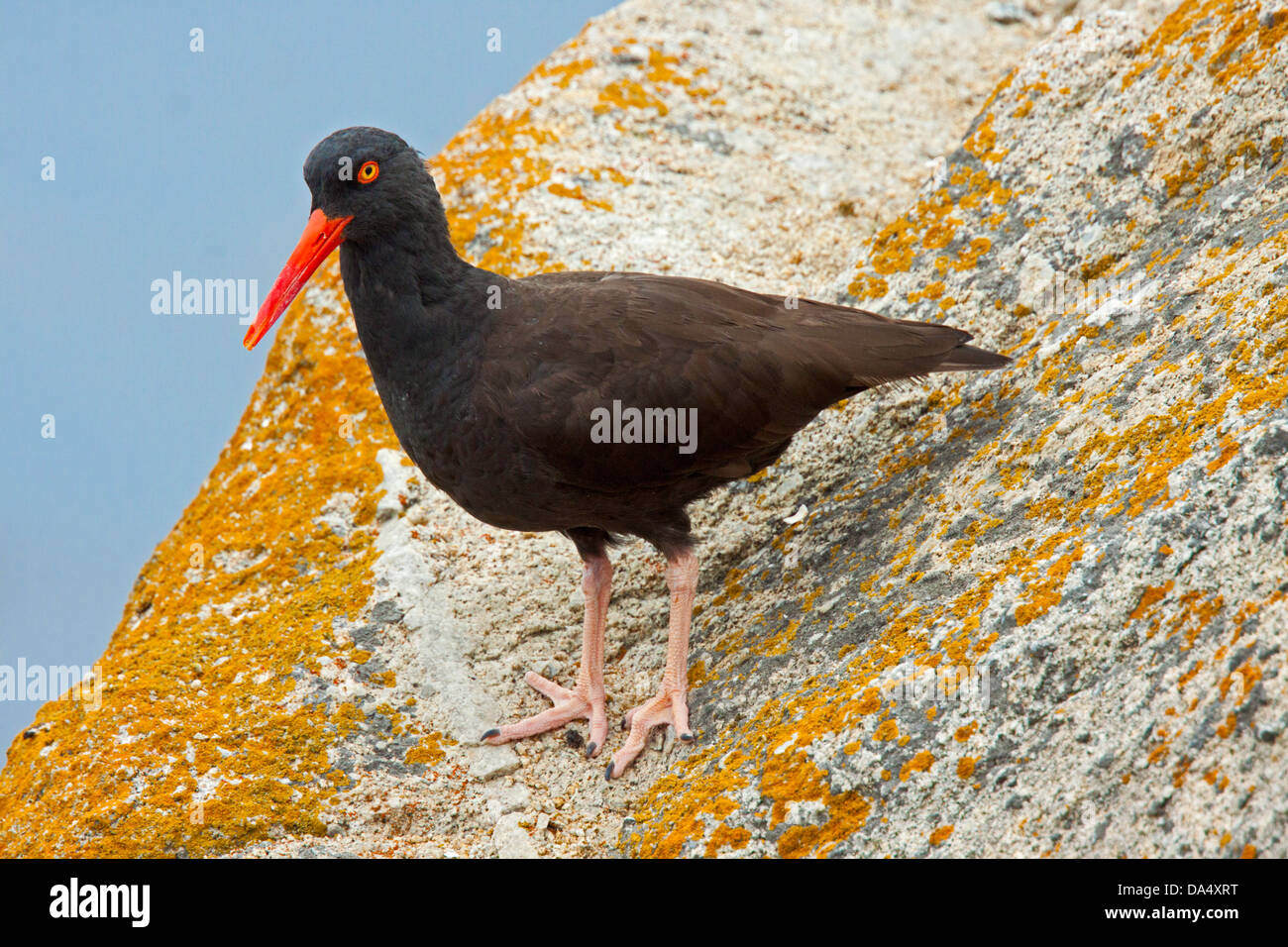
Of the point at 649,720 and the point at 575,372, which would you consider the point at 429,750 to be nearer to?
the point at 649,720

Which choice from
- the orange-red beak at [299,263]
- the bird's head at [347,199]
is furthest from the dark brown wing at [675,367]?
the orange-red beak at [299,263]

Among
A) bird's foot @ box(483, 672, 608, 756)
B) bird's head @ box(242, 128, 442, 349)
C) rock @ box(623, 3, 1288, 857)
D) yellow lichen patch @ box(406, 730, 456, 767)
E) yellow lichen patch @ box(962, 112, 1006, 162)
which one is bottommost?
yellow lichen patch @ box(406, 730, 456, 767)

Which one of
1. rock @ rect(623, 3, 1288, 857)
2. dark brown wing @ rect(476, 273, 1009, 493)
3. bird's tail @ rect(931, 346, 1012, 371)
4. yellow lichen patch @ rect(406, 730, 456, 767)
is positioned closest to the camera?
rock @ rect(623, 3, 1288, 857)

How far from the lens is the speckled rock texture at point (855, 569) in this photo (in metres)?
3.79

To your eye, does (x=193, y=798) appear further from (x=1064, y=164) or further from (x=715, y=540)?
(x=1064, y=164)

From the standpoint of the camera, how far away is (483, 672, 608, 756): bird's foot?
214 inches

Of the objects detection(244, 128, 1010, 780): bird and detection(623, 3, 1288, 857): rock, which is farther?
detection(244, 128, 1010, 780): bird

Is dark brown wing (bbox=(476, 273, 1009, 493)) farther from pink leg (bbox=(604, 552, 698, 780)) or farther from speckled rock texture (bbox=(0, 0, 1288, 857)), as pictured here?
speckled rock texture (bbox=(0, 0, 1288, 857))

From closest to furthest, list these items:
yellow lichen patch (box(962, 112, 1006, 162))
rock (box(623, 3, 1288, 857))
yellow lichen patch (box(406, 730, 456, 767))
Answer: rock (box(623, 3, 1288, 857)) < yellow lichen patch (box(406, 730, 456, 767)) < yellow lichen patch (box(962, 112, 1006, 162))

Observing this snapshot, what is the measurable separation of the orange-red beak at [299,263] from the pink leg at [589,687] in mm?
1945

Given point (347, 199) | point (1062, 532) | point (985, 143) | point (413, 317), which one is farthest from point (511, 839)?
point (985, 143)

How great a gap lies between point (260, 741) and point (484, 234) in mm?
3824

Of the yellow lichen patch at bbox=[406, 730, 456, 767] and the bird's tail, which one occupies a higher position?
the bird's tail

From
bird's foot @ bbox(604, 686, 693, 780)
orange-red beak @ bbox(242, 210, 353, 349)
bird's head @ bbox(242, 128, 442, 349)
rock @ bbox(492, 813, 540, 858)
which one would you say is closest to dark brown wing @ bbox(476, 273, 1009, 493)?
bird's head @ bbox(242, 128, 442, 349)
